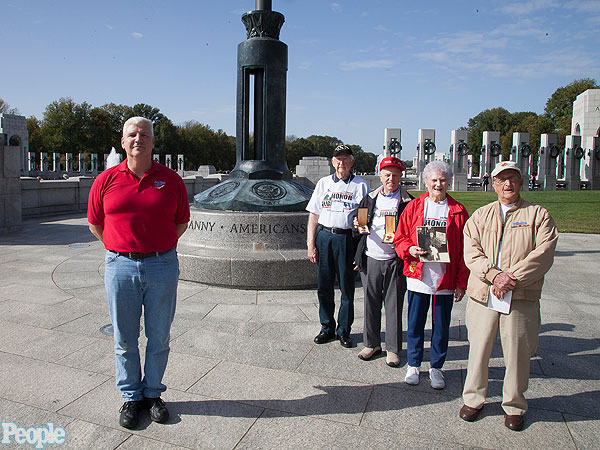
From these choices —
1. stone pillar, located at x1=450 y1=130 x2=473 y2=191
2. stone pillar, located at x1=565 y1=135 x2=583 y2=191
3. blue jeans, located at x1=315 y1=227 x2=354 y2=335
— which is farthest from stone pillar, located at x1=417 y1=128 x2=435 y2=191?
blue jeans, located at x1=315 y1=227 x2=354 y2=335

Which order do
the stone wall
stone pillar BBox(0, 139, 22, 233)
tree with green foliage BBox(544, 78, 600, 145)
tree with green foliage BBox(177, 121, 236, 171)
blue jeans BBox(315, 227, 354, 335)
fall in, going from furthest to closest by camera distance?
tree with green foliage BBox(177, 121, 236, 171)
tree with green foliage BBox(544, 78, 600, 145)
the stone wall
stone pillar BBox(0, 139, 22, 233)
blue jeans BBox(315, 227, 354, 335)

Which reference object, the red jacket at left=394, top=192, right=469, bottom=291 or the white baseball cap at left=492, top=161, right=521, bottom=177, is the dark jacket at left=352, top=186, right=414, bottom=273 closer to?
the red jacket at left=394, top=192, right=469, bottom=291

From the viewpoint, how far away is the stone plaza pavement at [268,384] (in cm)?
288

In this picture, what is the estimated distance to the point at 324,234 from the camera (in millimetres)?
4406

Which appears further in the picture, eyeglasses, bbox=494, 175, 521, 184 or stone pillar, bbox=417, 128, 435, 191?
stone pillar, bbox=417, 128, 435, 191

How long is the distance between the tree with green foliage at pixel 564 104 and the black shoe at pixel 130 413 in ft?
252

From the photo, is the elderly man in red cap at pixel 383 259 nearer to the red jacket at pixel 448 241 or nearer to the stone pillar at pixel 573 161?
the red jacket at pixel 448 241

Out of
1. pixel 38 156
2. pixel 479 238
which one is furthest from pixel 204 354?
pixel 38 156

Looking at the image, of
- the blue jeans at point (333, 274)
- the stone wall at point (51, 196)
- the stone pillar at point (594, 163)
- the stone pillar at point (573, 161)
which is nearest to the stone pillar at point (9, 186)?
the stone wall at point (51, 196)

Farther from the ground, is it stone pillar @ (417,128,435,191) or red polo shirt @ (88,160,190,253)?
→ stone pillar @ (417,128,435,191)

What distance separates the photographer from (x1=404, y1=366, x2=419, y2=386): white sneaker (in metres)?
3.59

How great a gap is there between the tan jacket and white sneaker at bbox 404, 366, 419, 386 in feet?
2.78

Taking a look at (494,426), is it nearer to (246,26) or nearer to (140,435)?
(140,435)

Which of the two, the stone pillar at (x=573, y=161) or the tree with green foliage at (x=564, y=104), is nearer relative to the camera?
the stone pillar at (x=573, y=161)
